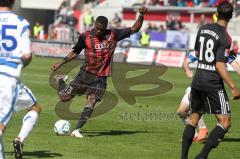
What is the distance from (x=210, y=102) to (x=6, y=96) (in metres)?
3.10

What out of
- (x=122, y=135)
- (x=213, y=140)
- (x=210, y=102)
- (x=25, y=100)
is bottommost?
(x=122, y=135)

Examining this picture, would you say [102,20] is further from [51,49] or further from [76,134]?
[51,49]

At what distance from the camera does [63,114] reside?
52.2 feet

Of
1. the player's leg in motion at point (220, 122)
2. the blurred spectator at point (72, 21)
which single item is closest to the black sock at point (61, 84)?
the player's leg in motion at point (220, 122)

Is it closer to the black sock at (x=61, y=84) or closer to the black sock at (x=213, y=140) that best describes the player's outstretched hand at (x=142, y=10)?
the black sock at (x=61, y=84)

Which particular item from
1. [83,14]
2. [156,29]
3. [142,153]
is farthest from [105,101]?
[83,14]

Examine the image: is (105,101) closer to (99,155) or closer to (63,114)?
(63,114)

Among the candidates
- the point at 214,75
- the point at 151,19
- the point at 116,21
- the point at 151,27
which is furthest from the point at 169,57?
the point at 214,75

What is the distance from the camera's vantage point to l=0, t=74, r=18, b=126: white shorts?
26.5 ft

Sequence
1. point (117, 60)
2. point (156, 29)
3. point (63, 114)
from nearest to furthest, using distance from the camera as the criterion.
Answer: point (63, 114) → point (117, 60) → point (156, 29)

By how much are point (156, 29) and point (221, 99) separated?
1400 inches

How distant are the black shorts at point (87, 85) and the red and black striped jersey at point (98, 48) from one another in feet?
0.34

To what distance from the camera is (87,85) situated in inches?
520

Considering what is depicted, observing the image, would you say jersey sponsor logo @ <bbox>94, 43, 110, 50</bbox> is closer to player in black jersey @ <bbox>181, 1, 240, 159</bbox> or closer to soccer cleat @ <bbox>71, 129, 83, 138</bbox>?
soccer cleat @ <bbox>71, 129, 83, 138</bbox>
